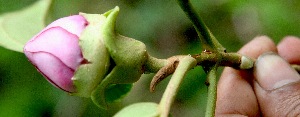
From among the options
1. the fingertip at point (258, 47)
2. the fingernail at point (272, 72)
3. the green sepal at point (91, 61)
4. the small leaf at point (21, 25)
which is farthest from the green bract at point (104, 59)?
the fingertip at point (258, 47)

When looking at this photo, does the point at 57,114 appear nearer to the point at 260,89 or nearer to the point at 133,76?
the point at 260,89

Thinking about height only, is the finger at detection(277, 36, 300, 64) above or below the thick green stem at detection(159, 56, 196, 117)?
above

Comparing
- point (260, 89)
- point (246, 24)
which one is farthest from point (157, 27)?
point (260, 89)

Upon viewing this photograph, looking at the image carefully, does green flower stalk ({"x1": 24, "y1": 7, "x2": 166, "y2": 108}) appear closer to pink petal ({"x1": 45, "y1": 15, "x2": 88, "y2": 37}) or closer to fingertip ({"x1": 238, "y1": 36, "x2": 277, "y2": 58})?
pink petal ({"x1": 45, "y1": 15, "x2": 88, "y2": 37})

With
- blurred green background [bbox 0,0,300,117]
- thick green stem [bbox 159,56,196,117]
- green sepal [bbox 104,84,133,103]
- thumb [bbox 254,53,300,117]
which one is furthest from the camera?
blurred green background [bbox 0,0,300,117]

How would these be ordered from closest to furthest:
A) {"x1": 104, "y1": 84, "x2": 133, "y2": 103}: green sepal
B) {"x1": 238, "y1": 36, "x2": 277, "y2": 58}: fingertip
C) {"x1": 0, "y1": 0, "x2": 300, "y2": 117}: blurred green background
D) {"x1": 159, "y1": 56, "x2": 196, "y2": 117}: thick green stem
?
{"x1": 159, "y1": 56, "x2": 196, "y2": 117}: thick green stem < {"x1": 104, "y1": 84, "x2": 133, "y2": 103}: green sepal < {"x1": 238, "y1": 36, "x2": 277, "y2": 58}: fingertip < {"x1": 0, "y1": 0, "x2": 300, "y2": 117}: blurred green background

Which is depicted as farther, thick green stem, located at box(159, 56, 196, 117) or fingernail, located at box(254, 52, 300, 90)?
fingernail, located at box(254, 52, 300, 90)

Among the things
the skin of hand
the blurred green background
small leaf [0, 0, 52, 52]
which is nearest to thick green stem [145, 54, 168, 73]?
small leaf [0, 0, 52, 52]
